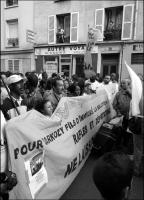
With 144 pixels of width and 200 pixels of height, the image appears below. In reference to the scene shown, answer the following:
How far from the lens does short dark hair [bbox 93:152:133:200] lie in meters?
1.24

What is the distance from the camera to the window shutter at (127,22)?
43.7 feet

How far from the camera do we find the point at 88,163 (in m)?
4.04

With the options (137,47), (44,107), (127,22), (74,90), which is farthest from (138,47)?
(44,107)

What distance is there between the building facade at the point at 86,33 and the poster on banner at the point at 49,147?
895cm

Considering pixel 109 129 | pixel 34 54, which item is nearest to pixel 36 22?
pixel 34 54

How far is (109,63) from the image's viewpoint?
48.2 ft

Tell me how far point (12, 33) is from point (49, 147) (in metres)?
17.7

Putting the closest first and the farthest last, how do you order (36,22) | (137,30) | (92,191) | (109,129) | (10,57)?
(92,191)
(109,129)
(137,30)
(36,22)
(10,57)

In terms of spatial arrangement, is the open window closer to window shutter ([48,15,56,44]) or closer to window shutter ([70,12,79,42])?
window shutter ([48,15,56,44])

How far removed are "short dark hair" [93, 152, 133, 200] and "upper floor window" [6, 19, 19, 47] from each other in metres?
18.2

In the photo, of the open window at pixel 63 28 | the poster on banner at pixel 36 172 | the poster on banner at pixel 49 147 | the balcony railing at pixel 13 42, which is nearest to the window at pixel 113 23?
the open window at pixel 63 28

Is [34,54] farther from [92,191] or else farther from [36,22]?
[92,191]

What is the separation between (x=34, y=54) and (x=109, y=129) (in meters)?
13.9

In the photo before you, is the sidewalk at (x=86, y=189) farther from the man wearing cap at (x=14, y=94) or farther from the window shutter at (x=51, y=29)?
the window shutter at (x=51, y=29)
